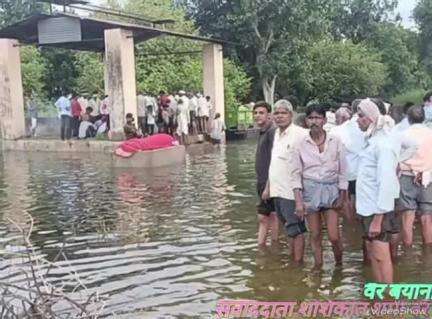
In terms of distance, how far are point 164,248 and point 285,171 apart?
204 cm

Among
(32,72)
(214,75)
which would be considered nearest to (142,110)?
(214,75)

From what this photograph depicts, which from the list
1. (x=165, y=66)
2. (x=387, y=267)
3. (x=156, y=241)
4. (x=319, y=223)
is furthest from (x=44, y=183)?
(x=165, y=66)

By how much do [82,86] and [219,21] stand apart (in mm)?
7523

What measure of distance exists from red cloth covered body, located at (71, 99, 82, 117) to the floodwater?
8627 millimetres

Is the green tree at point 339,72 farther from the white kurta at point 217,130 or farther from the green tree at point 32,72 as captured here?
the white kurta at point 217,130

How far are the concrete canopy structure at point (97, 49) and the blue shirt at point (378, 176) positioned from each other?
1623 centimetres

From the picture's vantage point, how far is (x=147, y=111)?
23.4 m

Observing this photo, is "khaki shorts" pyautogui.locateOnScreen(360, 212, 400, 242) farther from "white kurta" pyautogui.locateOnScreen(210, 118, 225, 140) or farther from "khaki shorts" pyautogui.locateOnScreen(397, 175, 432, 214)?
"white kurta" pyautogui.locateOnScreen(210, 118, 225, 140)

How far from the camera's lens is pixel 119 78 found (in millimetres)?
21625

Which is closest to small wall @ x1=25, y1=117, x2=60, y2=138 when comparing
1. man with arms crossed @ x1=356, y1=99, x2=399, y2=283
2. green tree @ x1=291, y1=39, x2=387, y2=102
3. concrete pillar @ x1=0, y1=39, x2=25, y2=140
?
concrete pillar @ x1=0, y1=39, x2=25, y2=140

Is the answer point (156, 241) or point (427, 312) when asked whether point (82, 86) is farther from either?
point (427, 312)

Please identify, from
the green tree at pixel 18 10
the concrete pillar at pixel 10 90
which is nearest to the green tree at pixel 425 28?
the green tree at pixel 18 10

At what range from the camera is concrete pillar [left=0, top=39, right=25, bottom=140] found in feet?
79.4

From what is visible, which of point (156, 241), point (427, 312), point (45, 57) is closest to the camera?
point (427, 312)
